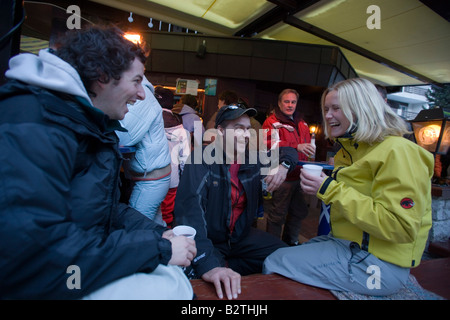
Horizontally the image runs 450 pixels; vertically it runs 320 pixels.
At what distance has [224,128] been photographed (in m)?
2.34

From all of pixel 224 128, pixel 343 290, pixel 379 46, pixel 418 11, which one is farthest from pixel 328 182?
pixel 379 46

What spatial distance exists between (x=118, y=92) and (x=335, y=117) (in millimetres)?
1590

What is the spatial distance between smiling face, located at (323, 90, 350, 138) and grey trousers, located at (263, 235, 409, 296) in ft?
2.76

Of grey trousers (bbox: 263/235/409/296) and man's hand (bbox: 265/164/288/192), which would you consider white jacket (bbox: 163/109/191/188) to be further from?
grey trousers (bbox: 263/235/409/296)

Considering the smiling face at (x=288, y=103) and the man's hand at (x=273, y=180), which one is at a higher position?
the smiling face at (x=288, y=103)

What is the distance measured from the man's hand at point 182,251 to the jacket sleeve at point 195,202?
1.49ft

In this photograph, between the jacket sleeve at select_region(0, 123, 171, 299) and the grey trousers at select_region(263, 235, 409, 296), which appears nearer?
the jacket sleeve at select_region(0, 123, 171, 299)

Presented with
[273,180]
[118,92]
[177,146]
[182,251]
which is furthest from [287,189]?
[118,92]

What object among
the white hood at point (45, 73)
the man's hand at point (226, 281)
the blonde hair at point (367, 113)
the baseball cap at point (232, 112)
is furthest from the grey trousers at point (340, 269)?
the white hood at point (45, 73)

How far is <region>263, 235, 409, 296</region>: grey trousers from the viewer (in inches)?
56.4

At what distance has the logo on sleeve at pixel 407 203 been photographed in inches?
51.2

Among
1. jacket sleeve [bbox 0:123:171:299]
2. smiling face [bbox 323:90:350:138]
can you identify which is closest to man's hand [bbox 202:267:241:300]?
jacket sleeve [bbox 0:123:171:299]

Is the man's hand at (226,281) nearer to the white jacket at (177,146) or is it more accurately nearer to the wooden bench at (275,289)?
the wooden bench at (275,289)

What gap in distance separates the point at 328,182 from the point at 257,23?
7771 millimetres
